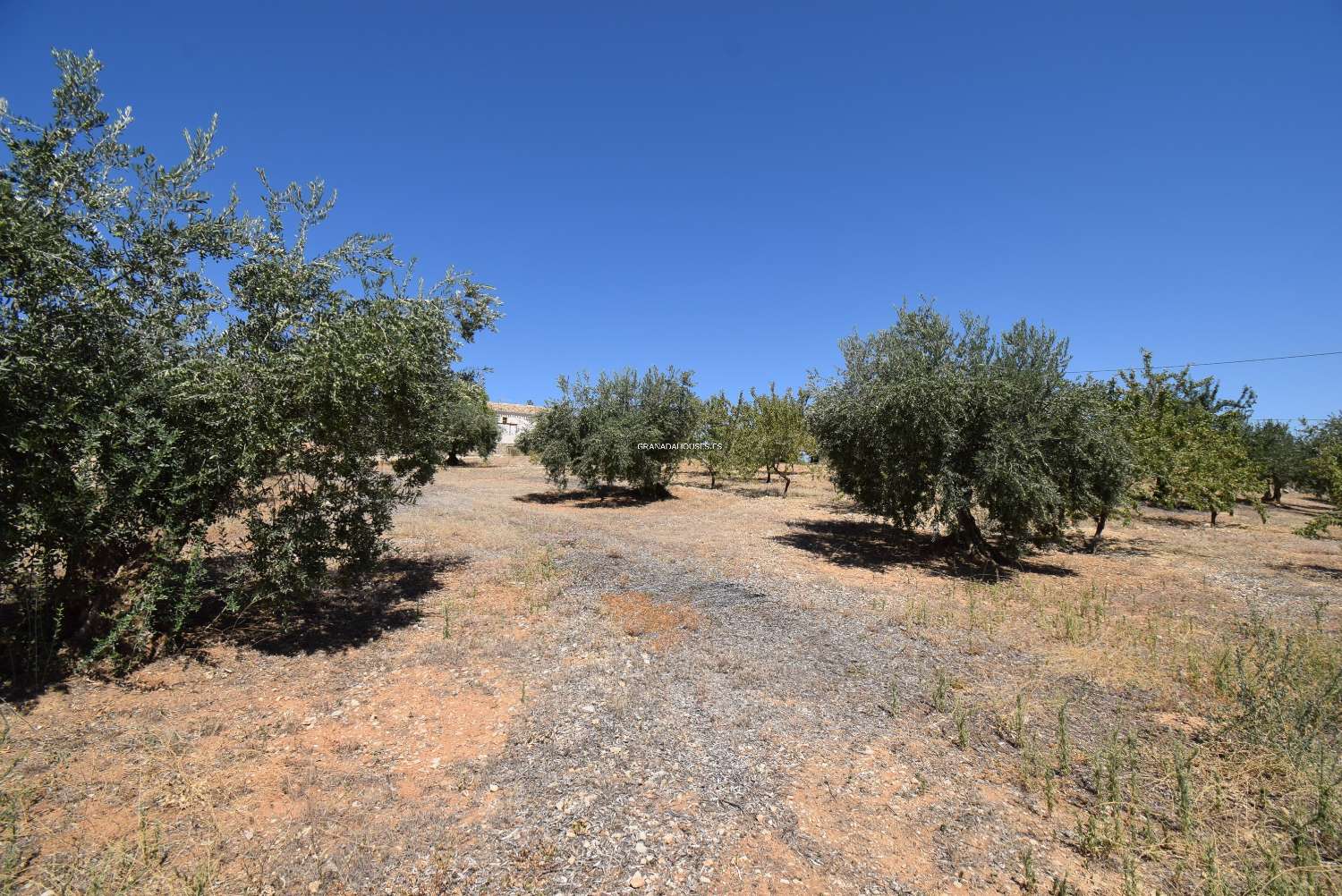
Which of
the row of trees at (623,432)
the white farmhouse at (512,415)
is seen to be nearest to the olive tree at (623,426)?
the row of trees at (623,432)

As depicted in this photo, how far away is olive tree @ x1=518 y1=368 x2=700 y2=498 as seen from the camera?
22.0 metres

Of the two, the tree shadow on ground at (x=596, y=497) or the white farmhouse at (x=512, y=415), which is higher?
the white farmhouse at (x=512, y=415)

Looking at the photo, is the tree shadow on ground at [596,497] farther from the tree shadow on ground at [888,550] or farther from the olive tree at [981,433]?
the olive tree at [981,433]

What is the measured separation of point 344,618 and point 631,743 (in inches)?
216

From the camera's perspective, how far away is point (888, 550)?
14844 millimetres

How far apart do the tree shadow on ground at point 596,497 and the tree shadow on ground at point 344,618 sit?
40.1 ft

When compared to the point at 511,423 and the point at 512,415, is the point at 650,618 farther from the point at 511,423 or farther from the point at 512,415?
the point at 512,415

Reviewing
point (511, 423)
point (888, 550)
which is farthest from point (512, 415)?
point (888, 550)

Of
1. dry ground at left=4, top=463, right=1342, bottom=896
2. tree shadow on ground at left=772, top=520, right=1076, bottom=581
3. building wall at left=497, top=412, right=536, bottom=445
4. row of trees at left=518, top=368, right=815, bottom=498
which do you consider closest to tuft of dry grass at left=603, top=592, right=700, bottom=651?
dry ground at left=4, top=463, right=1342, bottom=896

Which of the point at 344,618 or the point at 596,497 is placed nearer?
the point at 344,618

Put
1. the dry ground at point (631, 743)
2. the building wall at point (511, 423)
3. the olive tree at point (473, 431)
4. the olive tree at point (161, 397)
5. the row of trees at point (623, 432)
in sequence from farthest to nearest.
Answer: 1. the building wall at point (511, 423)
2. the olive tree at point (473, 431)
3. the row of trees at point (623, 432)
4. the olive tree at point (161, 397)
5. the dry ground at point (631, 743)

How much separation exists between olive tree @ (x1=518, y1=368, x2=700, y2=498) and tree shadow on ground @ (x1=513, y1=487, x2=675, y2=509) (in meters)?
0.91

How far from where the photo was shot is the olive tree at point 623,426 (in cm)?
2195

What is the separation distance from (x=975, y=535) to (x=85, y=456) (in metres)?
15.6
